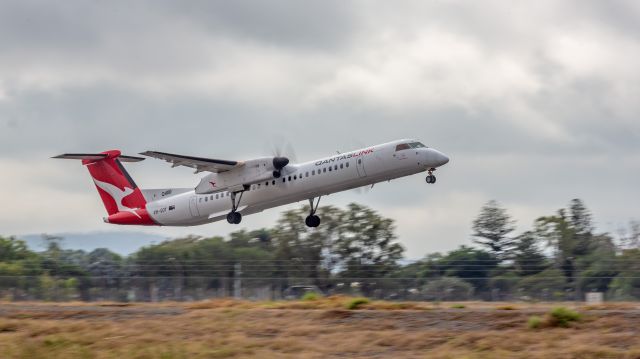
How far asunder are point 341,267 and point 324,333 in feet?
102

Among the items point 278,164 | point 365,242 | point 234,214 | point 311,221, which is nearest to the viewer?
point 278,164

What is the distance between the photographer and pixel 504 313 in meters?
25.6

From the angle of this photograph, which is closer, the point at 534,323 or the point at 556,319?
the point at 534,323

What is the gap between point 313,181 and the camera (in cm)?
4153

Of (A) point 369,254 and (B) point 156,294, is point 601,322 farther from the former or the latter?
(A) point 369,254

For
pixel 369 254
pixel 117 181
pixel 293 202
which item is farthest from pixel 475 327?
Result: pixel 369 254

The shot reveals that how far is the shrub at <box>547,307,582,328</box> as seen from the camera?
77.6 ft

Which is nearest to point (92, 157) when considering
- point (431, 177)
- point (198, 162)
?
point (198, 162)

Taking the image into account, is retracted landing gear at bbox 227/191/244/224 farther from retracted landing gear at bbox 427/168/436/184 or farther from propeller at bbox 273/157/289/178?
retracted landing gear at bbox 427/168/436/184

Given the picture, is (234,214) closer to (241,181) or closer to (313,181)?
(241,181)

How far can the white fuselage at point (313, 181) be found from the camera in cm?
3994

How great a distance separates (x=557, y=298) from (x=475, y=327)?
44.5 ft

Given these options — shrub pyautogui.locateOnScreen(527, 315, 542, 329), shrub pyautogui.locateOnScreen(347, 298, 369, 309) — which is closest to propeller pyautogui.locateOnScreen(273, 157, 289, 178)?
shrub pyautogui.locateOnScreen(347, 298, 369, 309)

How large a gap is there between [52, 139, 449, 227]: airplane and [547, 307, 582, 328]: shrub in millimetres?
16107
